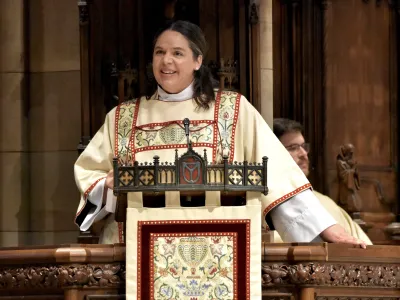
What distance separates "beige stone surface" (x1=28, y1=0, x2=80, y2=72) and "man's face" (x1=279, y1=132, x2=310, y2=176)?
4.57 ft

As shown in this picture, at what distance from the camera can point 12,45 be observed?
27.9 ft

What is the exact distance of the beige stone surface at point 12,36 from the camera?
27.8 ft

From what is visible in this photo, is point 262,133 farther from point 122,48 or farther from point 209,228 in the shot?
point 122,48

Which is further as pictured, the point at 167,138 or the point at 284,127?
the point at 284,127

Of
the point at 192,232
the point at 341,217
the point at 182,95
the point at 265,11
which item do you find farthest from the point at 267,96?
the point at 192,232

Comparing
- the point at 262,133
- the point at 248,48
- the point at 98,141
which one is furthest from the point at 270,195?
the point at 248,48

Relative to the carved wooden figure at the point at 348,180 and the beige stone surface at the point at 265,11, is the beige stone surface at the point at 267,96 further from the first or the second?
the carved wooden figure at the point at 348,180

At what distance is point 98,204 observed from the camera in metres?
6.42

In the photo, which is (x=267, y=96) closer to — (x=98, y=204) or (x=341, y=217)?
(x=341, y=217)

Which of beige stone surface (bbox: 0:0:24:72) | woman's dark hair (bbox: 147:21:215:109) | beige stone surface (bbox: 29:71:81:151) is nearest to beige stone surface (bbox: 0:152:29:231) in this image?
beige stone surface (bbox: 29:71:81:151)

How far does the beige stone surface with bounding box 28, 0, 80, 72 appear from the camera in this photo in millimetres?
8508

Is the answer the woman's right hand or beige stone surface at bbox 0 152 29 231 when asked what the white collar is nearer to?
the woman's right hand

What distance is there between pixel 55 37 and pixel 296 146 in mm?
1669

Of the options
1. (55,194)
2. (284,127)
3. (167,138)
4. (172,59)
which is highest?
(172,59)
